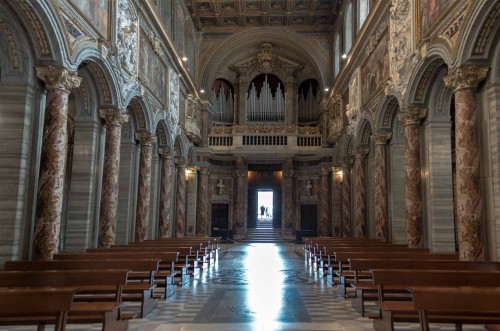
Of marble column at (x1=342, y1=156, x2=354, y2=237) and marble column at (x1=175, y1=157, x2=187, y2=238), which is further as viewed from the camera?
marble column at (x1=175, y1=157, x2=187, y2=238)

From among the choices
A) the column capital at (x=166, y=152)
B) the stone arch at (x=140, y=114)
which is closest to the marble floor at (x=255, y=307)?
the stone arch at (x=140, y=114)

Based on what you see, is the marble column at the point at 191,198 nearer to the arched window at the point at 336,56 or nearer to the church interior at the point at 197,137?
the church interior at the point at 197,137

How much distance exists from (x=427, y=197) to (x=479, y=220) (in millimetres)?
3599

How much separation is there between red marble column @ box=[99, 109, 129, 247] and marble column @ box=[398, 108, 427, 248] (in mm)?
8922

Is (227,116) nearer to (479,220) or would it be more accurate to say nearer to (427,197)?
(427,197)

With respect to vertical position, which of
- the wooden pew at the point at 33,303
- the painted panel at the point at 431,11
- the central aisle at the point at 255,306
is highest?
the painted panel at the point at 431,11

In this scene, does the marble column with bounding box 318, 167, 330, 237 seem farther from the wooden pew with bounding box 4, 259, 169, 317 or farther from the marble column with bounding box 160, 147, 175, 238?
the wooden pew with bounding box 4, 259, 169, 317

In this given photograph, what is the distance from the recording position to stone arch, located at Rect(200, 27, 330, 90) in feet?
93.3

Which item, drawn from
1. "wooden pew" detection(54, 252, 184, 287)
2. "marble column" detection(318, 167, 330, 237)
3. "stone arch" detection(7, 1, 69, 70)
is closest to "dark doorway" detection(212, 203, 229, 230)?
"marble column" detection(318, 167, 330, 237)

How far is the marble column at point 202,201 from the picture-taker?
2836 centimetres

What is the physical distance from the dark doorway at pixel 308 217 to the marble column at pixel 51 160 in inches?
878

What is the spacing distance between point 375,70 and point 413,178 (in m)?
5.51

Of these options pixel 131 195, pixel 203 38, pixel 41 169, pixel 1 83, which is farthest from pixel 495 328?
pixel 203 38

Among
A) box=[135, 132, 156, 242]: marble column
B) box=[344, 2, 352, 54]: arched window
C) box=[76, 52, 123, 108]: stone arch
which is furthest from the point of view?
box=[344, 2, 352, 54]: arched window
